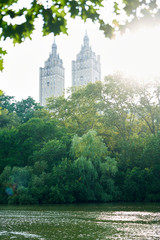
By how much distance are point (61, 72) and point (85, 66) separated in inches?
563

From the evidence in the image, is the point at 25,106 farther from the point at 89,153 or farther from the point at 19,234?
the point at 19,234

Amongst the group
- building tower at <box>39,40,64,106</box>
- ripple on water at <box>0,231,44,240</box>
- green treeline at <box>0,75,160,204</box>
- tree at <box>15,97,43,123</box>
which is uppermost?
building tower at <box>39,40,64,106</box>

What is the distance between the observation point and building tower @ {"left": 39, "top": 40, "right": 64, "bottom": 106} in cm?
15150

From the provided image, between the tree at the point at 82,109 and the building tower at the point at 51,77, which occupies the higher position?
the building tower at the point at 51,77

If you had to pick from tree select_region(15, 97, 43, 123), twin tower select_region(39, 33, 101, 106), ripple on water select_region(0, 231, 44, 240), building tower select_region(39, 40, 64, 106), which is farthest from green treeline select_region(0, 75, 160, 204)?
building tower select_region(39, 40, 64, 106)

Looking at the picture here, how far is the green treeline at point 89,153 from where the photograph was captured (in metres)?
32.6

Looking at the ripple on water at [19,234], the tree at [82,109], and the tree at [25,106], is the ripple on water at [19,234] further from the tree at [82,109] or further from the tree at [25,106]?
the tree at [25,106]

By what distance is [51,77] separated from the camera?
153 metres

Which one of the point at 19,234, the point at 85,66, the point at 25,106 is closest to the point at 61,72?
the point at 85,66

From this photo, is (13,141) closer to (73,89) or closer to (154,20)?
(73,89)

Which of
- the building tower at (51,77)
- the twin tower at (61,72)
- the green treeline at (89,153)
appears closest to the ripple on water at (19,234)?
the green treeline at (89,153)

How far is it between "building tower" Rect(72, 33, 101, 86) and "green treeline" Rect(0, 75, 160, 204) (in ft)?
339

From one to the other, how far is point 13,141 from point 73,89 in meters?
15.8

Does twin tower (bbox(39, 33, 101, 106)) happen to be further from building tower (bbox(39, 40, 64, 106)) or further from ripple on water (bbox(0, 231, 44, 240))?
ripple on water (bbox(0, 231, 44, 240))
